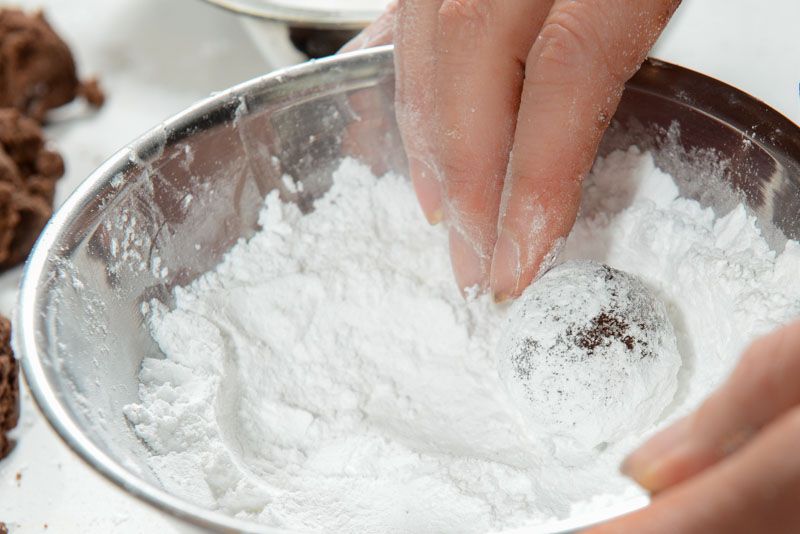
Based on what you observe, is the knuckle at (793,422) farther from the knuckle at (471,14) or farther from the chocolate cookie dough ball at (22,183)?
the chocolate cookie dough ball at (22,183)

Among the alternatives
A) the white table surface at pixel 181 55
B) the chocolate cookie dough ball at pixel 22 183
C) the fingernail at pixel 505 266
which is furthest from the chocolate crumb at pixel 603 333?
the chocolate cookie dough ball at pixel 22 183

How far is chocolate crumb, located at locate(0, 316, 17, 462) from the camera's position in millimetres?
942

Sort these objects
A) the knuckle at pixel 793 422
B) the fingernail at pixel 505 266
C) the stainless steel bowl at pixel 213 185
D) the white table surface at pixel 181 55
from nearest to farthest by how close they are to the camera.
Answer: the knuckle at pixel 793 422, the stainless steel bowl at pixel 213 185, the fingernail at pixel 505 266, the white table surface at pixel 181 55

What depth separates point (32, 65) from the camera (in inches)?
53.7

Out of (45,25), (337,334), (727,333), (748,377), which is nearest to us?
(748,377)

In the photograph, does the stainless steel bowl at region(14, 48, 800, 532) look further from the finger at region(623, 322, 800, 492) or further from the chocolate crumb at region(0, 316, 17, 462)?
the finger at region(623, 322, 800, 492)

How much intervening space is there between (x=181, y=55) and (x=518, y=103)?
93 cm

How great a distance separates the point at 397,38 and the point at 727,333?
0.43m

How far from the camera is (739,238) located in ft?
2.67

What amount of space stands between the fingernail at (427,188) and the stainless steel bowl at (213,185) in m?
0.10

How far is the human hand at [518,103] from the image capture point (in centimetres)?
75

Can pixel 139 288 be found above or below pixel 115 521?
above

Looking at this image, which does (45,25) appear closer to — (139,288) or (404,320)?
(139,288)

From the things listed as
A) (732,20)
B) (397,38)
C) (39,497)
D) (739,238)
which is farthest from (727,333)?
(732,20)
